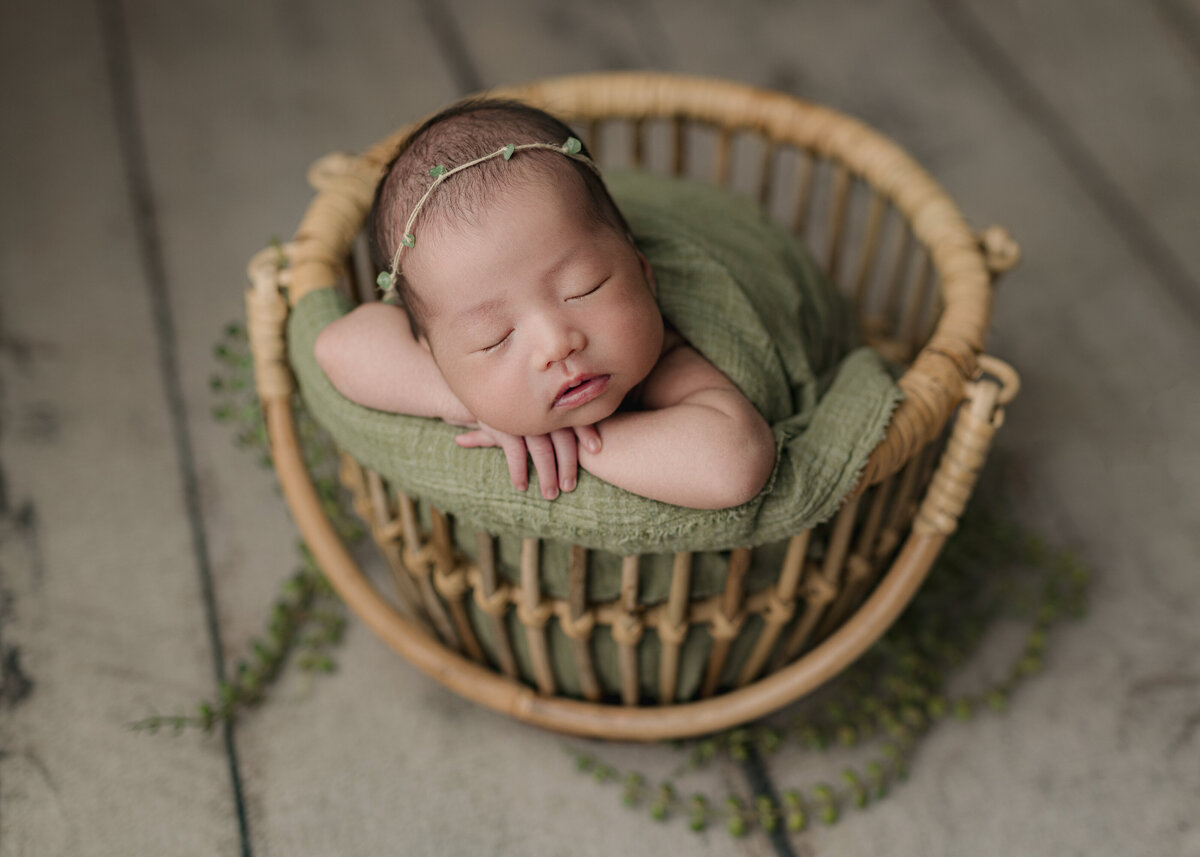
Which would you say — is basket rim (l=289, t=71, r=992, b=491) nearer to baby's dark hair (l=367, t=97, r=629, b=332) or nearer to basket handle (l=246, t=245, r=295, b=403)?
basket handle (l=246, t=245, r=295, b=403)

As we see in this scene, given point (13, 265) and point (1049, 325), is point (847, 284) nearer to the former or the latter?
point (1049, 325)

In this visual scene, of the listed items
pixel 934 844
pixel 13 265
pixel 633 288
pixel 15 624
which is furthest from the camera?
pixel 13 265

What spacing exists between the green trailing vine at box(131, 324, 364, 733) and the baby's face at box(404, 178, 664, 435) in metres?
0.36

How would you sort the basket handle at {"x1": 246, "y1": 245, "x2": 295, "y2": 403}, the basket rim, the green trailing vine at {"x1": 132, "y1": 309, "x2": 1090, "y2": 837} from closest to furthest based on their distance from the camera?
the basket rim, the basket handle at {"x1": 246, "y1": 245, "x2": 295, "y2": 403}, the green trailing vine at {"x1": 132, "y1": 309, "x2": 1090, "y2": 837}

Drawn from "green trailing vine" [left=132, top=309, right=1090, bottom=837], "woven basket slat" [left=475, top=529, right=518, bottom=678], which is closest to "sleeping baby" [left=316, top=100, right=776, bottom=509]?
"woven basket slat" [left=475, top=529, right=518, bottom=678]

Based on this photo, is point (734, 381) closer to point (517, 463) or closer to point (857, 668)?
point (517, 463)

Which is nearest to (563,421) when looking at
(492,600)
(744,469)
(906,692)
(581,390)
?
(581,390)

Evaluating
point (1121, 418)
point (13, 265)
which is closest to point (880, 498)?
point (1121, 418)

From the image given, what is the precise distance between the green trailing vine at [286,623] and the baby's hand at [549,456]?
1.12 ft

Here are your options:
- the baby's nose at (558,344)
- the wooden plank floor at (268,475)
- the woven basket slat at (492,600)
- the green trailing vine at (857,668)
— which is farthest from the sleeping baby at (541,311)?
the wooden plank floor at (268,475)

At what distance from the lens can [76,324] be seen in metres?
1.38

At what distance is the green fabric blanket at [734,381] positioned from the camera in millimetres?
766

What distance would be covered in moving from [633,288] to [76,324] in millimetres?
941

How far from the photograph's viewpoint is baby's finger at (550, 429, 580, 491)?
30.1 inches
